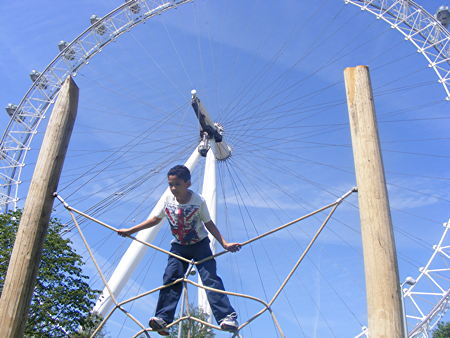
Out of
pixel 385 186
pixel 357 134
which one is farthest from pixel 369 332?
pixel 357 134

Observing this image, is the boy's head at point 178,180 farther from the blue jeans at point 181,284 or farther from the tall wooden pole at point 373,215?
the tall wooden pole at point 373,215

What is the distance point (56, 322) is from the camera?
11062mm

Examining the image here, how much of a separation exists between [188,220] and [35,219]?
4.00 feet

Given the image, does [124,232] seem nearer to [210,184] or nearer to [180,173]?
[180,173]

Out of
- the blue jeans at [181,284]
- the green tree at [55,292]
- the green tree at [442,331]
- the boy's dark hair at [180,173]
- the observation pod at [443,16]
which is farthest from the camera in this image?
the green tree at [442,331]

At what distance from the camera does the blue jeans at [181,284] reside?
11.4 ft

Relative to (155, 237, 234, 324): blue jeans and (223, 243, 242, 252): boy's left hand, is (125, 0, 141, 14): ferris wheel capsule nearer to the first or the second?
(155, 237, 234, 324): blue jeans

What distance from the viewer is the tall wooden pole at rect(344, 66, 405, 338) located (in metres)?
2.47

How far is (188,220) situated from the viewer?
3.79 metres

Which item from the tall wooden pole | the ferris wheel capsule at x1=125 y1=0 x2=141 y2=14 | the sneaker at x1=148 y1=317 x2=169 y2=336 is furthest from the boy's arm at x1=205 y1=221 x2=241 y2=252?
the ferris wheel capsule at x1=125 y1=0 x2=141 y2=14

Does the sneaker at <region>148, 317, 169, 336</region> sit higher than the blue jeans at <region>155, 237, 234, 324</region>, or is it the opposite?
the blue jeans at <region>155, 237, 234, 324</region>

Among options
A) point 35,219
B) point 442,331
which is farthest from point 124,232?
point 442,331

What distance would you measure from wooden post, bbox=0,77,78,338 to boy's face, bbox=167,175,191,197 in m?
0.93

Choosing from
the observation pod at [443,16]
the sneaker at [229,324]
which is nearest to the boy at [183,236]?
the sneaker at [229,324]
